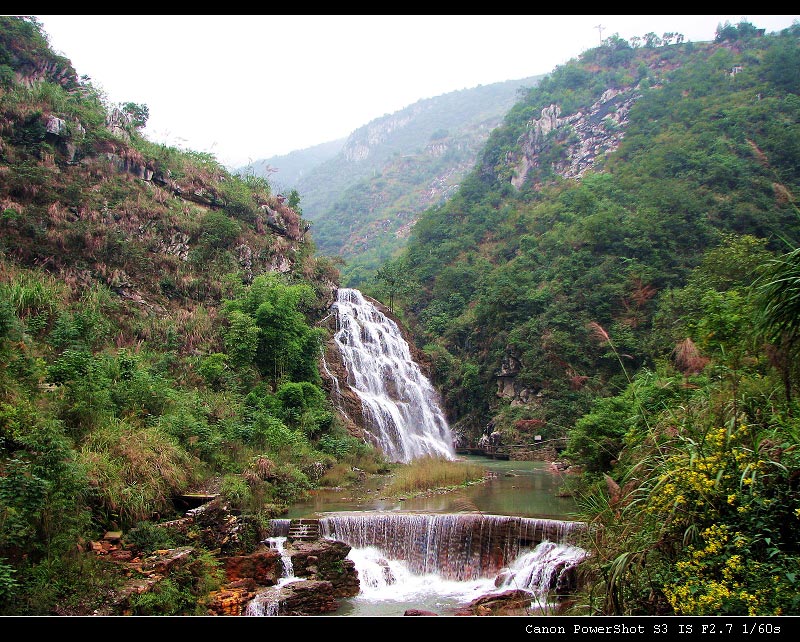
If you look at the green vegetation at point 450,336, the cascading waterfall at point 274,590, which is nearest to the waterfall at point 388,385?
the green vegetation at point 450,336

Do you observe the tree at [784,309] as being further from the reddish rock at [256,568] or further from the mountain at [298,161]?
the mountain at [298,161]

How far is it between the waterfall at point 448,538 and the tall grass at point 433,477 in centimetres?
340

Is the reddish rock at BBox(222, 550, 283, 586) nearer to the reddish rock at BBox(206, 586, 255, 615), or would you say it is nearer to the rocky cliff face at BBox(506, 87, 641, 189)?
the reddish rock at BBox(206, 586, 255, 615)

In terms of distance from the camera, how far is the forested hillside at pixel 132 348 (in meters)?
6.46

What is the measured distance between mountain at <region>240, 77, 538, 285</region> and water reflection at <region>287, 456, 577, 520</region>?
37570 millimetres

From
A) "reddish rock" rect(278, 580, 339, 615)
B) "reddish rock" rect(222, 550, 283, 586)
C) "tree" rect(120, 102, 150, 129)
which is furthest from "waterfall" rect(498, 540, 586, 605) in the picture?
"tree" rect(120, 102, 150, 129)

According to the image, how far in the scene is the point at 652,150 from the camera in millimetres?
34625

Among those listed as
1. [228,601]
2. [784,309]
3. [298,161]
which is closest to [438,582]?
[228,601]

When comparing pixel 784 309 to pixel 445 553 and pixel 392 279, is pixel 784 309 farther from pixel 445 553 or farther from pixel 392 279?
pixel 392 279

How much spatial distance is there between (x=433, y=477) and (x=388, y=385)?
8979mm

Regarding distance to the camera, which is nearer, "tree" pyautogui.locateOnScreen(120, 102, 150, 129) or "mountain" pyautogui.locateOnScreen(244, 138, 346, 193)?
"tree" pyautogui.locateOnScreen(120, 102, 150, 129)

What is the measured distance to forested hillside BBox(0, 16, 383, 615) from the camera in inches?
254

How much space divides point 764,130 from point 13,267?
122 feet
